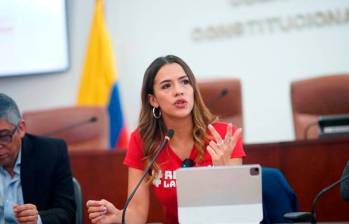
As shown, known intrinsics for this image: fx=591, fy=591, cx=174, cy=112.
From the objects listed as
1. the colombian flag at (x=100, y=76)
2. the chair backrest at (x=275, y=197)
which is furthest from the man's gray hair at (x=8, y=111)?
the colombian flag at (x=100, y=76)

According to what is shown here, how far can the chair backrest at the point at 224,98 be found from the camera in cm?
A: 378

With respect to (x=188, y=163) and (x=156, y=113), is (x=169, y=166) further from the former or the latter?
(x=156, y=113)

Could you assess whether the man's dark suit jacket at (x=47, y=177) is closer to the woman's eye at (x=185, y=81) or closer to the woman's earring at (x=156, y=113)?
the woman's earring at (x=156, y=113)

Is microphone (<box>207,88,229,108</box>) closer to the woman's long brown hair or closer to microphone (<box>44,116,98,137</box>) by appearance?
microphone (<box>44,116,98,137</box>)

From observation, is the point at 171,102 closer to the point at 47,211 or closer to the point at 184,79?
the point at 184,79

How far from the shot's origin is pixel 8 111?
243 cm

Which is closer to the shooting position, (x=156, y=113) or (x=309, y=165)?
(x=156, y=113)

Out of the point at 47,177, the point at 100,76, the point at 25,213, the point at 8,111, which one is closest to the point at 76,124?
the point at 100,76

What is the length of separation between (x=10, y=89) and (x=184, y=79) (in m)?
3.55

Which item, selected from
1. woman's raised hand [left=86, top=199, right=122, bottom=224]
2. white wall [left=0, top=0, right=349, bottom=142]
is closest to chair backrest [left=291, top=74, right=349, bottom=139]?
white wall [left=0, top=0, right=349, bottom=142]

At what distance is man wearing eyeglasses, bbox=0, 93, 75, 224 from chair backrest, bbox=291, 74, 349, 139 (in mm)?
1703

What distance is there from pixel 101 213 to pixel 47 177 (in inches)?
20.0

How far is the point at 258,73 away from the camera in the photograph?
5.14 m

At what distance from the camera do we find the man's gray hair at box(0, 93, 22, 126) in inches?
95.2
